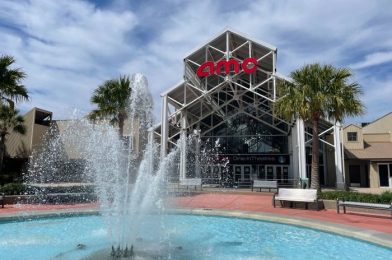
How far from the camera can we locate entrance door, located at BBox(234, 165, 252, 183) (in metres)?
34.2

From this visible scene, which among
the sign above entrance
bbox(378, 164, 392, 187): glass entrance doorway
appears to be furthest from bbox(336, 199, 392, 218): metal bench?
the sign above entrance

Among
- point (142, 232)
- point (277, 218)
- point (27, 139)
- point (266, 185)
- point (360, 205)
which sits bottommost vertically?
point (142, 232)

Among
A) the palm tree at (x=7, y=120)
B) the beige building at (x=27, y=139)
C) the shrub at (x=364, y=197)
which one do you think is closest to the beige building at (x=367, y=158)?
the shrub at (x=364, y=197)

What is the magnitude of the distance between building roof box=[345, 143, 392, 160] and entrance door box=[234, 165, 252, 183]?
9224 millimetres

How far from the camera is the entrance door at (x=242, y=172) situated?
112 ft

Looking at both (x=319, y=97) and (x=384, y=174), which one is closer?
(x=319, y=97)

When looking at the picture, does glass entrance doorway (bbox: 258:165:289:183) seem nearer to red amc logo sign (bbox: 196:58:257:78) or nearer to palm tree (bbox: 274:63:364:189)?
red amc logo sign (bbox: 196:58:257:78)

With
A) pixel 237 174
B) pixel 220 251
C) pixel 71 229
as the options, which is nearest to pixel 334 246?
pixel 220 251

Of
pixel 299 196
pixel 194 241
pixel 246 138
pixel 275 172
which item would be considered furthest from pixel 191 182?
pixel 194 241

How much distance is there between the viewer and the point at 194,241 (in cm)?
1013

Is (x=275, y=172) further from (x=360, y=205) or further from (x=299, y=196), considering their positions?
(x=360, y=205)

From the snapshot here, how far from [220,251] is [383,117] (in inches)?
1444

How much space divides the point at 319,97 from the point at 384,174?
16578mm

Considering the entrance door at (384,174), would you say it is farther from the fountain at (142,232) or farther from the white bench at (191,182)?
the fountain at (142,232)
